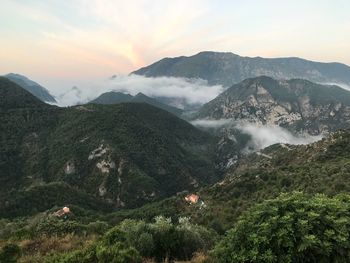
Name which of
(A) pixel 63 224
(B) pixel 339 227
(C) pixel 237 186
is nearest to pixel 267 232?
(B) pixel 339 227

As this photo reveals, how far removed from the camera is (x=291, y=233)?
1432 cm

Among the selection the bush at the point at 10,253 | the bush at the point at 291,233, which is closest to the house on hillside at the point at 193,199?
the bush at the point at 10,253

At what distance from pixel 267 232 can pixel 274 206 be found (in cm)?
144

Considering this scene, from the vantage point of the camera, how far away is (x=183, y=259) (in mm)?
19062

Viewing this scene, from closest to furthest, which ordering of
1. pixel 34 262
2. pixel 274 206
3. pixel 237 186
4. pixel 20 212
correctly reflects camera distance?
1. pixel 274 206
2. pixel 34 262
3. pixel 237 186
4. pixel 20 212

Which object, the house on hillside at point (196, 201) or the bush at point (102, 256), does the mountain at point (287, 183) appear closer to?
the house on hillside at point (196, 201)

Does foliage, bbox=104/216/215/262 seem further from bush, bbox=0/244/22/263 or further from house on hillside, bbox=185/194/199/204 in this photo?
house on hillside, bbox=185/194/199/204

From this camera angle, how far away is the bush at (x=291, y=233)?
14023mm

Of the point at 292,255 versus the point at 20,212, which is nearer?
the point at 292,255

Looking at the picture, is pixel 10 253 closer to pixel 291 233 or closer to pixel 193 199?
pixel 291 233

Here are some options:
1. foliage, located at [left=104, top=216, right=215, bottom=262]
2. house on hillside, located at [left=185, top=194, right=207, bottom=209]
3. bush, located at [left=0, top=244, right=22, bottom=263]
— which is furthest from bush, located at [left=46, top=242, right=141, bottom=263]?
house on hillside, located at [left=185, top=194, right=207, bottom=209]

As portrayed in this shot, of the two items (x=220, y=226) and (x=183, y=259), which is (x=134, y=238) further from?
(x=220, y=226)

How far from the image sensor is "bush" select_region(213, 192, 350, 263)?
46.0 ft

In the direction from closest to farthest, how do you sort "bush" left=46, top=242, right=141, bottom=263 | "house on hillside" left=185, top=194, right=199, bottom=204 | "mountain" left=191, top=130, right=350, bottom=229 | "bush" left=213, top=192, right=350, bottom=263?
"bush" left=213, top=192, right=350, bottom=263 < "bush" left=46, top=242, right=141, bottom=263 < "mountain" left=191, top=130, right=350, bottom=229 < "house on hillside" left=185, top=194, right=199, bottom=204
